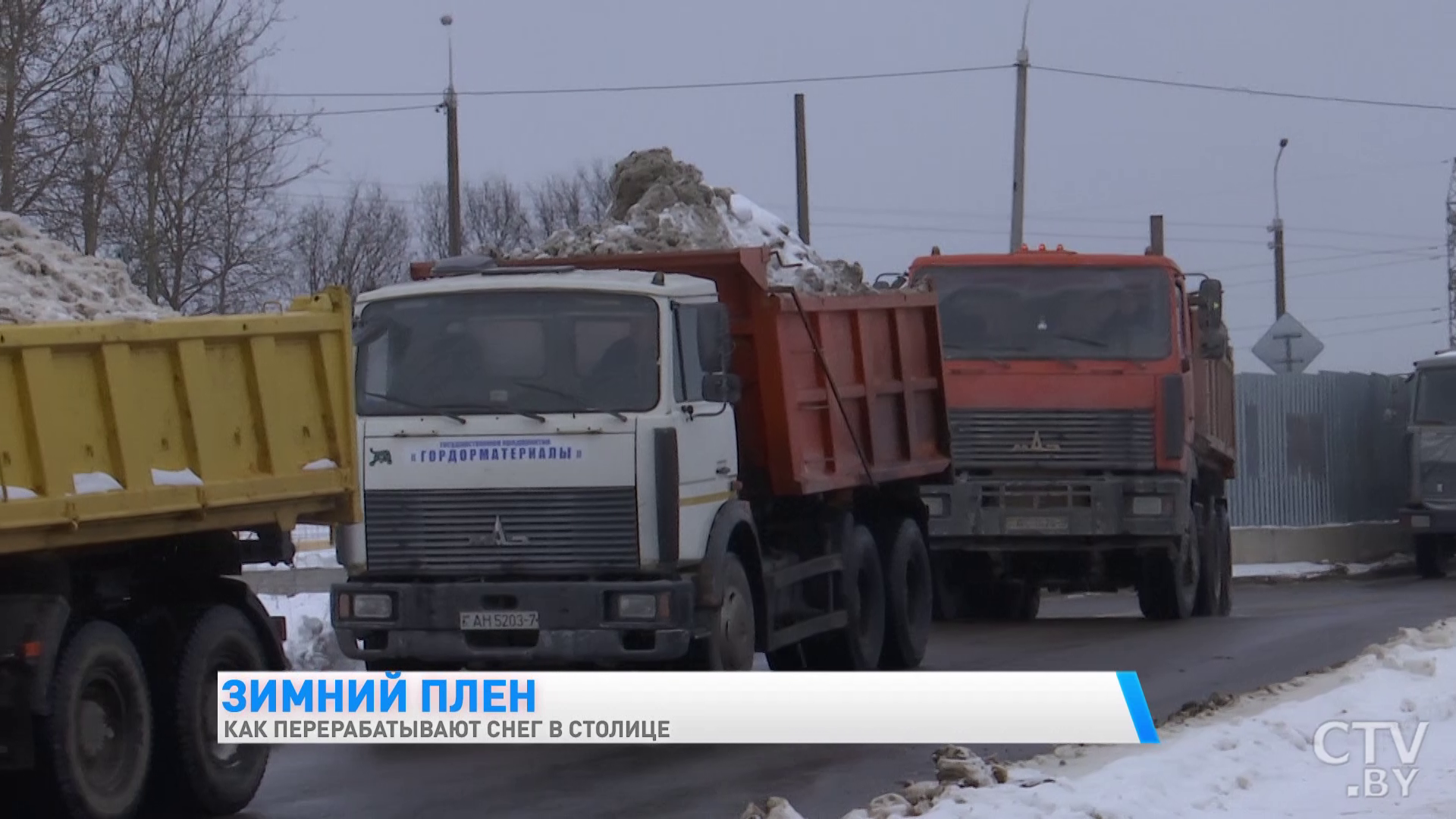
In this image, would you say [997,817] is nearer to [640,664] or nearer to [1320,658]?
[640,664]

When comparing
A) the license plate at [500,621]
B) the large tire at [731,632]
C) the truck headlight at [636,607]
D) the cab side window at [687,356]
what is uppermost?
the cab side window at [687,356]

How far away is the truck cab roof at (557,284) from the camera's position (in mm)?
11344

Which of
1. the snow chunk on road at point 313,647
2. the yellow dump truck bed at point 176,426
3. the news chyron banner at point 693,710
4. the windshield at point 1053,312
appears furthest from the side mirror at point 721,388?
the windshield at point 1053,312

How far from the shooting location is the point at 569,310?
1134 centimetres

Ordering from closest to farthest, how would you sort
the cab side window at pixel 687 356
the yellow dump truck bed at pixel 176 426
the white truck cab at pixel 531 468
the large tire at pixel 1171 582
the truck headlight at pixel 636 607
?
the yellow dump truck bed at pixel 176 426 < the truck headlight at pixel 636 607 < the white truck cab at pixel 531 468 < the cab side window at pixel 687 356 < the large tire at pixel 1171 582

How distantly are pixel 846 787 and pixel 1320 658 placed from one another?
6099mm

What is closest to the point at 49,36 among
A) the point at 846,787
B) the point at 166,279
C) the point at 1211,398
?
the point at 166,279

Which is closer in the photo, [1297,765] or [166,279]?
[1297,765]

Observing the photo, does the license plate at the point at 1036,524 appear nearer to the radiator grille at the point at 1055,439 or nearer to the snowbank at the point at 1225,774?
the radiator grille at the point at 1055,439

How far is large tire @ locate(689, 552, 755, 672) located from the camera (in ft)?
36.5

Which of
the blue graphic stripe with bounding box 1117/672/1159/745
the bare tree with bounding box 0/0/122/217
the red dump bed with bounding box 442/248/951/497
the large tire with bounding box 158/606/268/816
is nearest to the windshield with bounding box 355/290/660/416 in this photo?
the red dump bed with bounding box 442/248/951/497

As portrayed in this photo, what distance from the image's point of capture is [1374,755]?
925 centimetres

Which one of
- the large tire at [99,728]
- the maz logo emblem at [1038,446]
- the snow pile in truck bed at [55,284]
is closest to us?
the large tire at [99,728]

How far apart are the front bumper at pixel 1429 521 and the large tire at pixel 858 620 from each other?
56.6ft
